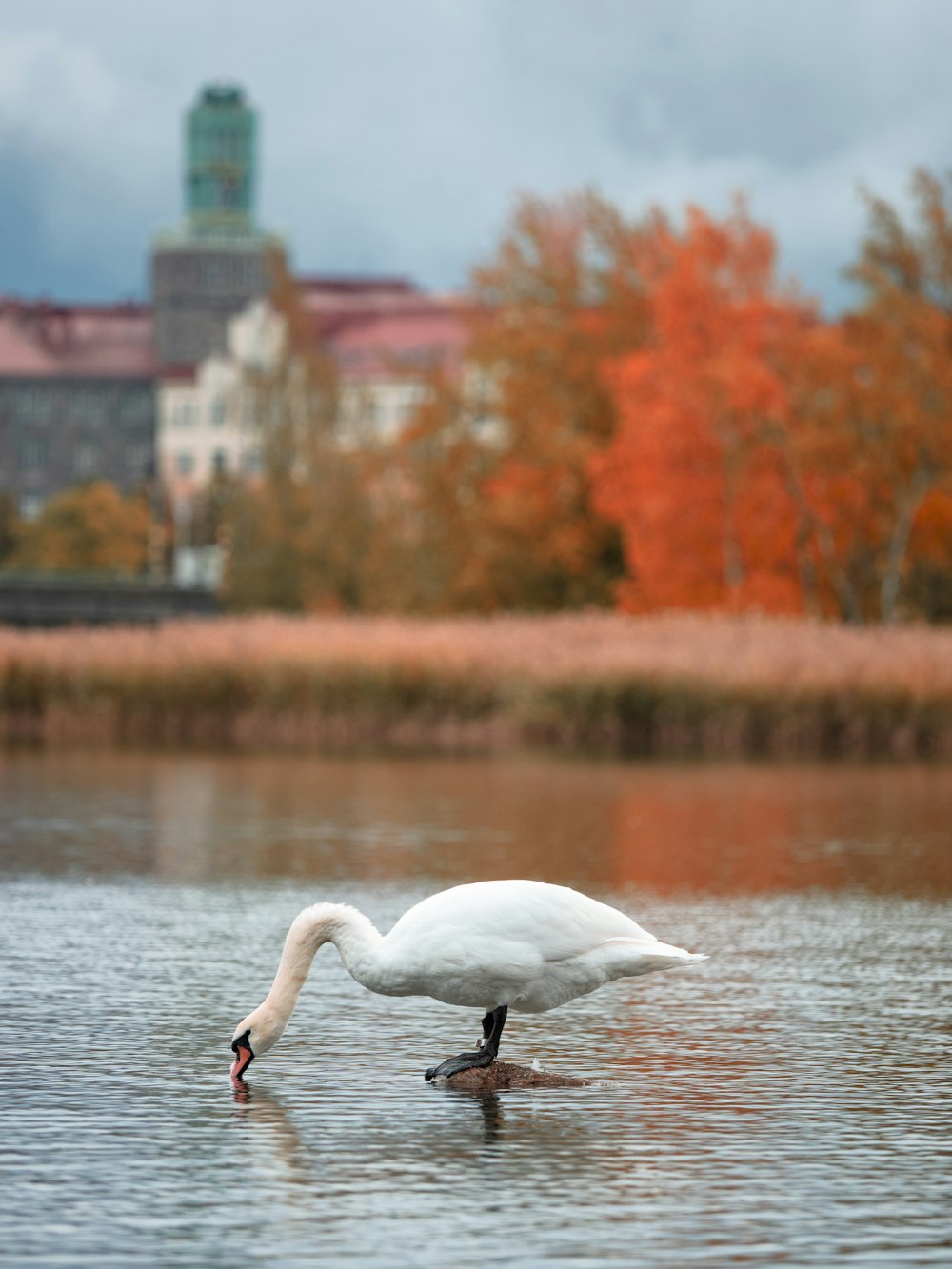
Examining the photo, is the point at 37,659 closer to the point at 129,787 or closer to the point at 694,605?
the point at 129,787

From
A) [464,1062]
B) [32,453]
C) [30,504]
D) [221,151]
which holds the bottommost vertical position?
[464,1062]

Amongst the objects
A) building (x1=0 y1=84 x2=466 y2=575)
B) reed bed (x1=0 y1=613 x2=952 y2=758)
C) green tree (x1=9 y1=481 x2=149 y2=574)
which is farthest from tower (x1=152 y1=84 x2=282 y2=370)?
reed bed (x1=0 y1=613 x2=952 y2=758)

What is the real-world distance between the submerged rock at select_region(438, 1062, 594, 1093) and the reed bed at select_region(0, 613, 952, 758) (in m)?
21.6

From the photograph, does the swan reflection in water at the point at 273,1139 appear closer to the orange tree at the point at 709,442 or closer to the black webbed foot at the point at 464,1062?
the black webbed foot at the point at 464,1062

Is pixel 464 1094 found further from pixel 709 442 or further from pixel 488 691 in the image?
pixel 709 442

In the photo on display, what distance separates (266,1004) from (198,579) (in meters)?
99.3

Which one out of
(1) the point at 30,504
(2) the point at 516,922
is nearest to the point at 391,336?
(1) the point at 30,504

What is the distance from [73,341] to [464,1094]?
15658 centimetres

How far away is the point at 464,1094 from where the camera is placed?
27.3 feet

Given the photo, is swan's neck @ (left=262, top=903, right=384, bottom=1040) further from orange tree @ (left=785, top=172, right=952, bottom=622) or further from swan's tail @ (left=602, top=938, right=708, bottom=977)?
orange tree @ (left=785, top=172, right=952, bottom=622)

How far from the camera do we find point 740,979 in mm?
11375

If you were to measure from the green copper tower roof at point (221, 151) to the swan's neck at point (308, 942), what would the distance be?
17529 cm

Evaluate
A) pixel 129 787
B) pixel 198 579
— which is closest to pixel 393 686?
pixel 129 787

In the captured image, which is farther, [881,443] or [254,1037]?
[881,443]
